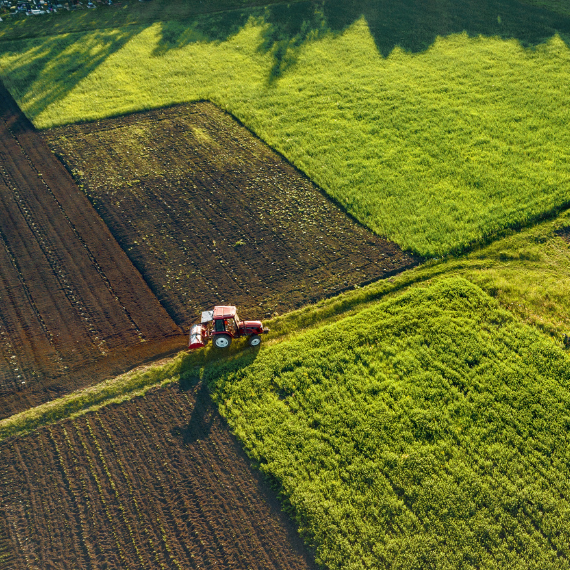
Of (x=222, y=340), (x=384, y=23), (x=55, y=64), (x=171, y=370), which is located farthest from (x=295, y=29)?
(x=171, y=370)

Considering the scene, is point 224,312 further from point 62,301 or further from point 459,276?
point 459,276

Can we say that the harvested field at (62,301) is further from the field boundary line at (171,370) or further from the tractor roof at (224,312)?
the tractor roof at (224,312)

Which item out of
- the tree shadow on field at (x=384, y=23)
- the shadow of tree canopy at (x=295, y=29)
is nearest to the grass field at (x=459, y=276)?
the shadow of tree canopy at (x=295, y=29)

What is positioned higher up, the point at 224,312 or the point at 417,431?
the point at 224,312

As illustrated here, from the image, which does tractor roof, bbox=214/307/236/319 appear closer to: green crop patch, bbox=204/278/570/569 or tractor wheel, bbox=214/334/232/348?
tractor wheel, bbox=214/334/232/348

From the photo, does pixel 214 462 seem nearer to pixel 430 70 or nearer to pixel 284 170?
pixel 284 170

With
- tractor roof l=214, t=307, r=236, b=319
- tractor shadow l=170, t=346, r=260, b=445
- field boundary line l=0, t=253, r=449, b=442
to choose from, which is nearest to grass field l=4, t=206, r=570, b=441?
field boundary line l=0, t=253, r=449, b=442

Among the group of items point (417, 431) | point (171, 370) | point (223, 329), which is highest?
point (223, 329)

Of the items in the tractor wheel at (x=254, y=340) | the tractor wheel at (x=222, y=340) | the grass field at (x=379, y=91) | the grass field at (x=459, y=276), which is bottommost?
the grass field at (x=459, y=276)
